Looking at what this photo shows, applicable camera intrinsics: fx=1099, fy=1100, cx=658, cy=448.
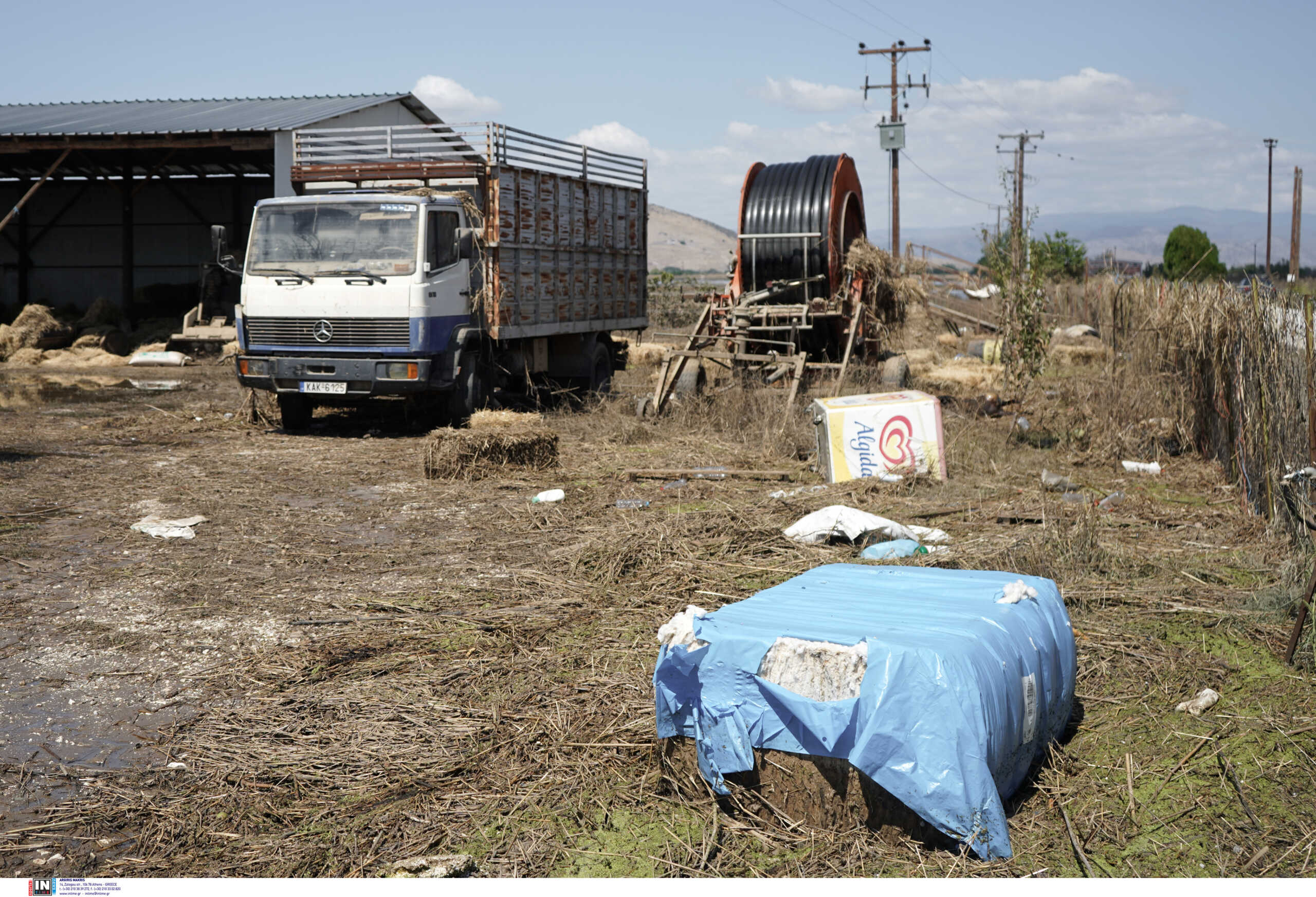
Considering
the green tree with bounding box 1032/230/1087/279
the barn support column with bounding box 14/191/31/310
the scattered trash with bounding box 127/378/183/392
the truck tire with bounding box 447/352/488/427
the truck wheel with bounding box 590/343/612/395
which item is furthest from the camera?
the green tree with bounding box 1032/230/1087/279

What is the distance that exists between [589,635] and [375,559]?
2.12 metres

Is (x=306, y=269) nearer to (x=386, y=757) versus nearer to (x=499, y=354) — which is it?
(x=499, y=354)

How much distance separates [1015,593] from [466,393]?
30.2 feet

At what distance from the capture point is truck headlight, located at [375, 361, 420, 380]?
1161 centimetres

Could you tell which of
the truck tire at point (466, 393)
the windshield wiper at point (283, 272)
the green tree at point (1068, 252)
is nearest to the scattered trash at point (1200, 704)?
the truck tire at point (466, 393)

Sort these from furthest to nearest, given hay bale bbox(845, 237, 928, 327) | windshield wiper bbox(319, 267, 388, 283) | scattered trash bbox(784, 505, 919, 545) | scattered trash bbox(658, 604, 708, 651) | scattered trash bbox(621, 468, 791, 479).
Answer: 1. hay bale bbox(845, 237, 928, 327)
2. windshield wiper bbox(319, 267, 388, 283)
3. scattered trash bbox(621, 468, 791, 479)
4. scattered trash bbox(784, 505, 919, 545)
5. scattered trash bbox(658, 604, 708, 651)

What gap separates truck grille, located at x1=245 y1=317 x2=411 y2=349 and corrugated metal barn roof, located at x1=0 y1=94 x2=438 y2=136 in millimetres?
10723

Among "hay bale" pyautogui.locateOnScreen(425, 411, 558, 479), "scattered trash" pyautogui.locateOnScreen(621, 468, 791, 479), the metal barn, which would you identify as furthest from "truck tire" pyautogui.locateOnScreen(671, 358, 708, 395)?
the metal barn

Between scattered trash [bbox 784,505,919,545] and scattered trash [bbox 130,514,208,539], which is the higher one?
scattered trash [bbox 784,505,919,545]

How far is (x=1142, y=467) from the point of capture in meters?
10.2

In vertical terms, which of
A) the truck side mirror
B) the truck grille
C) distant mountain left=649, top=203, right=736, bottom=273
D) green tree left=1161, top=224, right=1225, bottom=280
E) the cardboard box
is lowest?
the cardboard box

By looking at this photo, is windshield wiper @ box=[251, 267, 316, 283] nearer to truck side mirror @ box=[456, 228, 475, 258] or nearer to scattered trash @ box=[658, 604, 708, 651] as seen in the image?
truck side mirror @ box=[456, 228, 475, 258]
